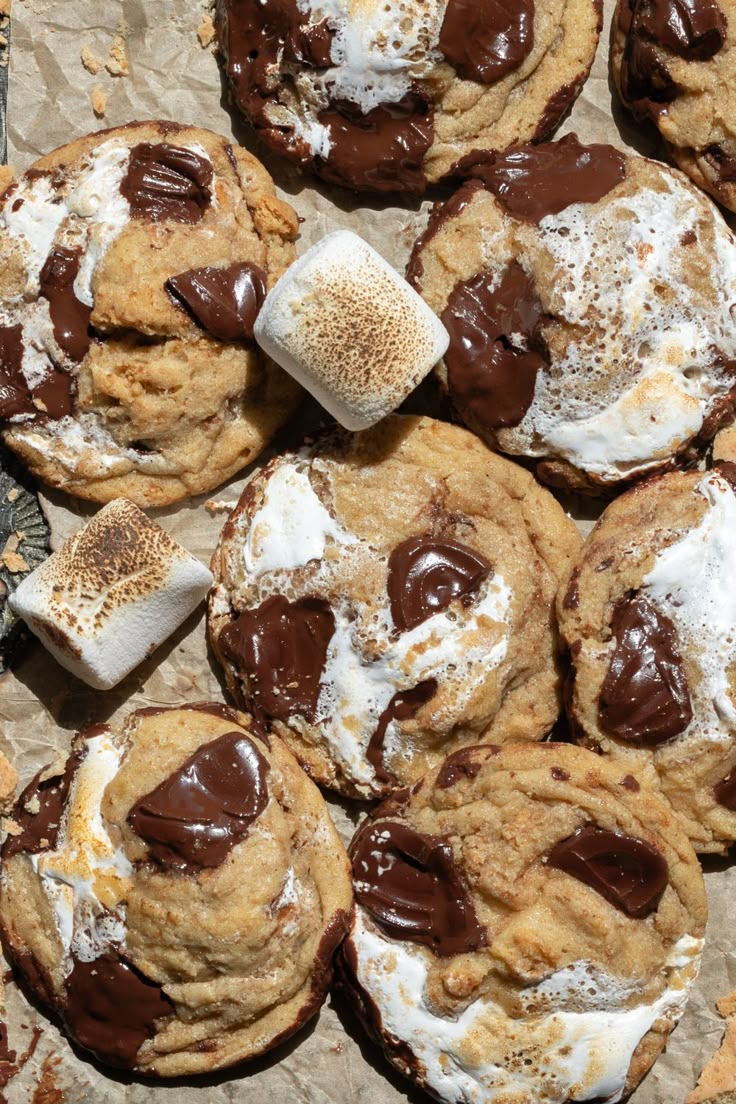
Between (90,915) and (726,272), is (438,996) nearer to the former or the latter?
(90,915)

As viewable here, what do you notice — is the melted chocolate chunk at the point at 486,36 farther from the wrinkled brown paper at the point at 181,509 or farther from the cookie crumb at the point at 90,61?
the cookie crumb at the point at 90,61

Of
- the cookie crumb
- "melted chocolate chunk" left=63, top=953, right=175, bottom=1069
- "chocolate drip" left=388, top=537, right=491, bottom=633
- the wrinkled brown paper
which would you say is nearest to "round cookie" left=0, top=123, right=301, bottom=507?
the wrinkled brown paper

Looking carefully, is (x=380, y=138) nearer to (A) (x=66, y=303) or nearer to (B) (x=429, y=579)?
(A) (x=66, y=303)

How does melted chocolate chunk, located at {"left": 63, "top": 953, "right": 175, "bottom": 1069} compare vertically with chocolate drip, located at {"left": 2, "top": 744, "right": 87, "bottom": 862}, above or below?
below

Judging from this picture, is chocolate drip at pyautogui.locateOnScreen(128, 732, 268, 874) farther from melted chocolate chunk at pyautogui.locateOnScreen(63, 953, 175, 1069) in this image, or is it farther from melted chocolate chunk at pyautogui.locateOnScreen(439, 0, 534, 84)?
melted chocolate chunk at pyautogui.locateOnScreen(439, 0, 534, 84)

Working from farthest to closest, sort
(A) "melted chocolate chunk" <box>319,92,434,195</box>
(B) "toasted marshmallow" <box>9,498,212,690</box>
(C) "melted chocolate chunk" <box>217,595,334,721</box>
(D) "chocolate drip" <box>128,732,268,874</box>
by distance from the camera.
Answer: (A) "melted chocolate chunk" <box>319,92,434,195</box>, (C) "melted chocolate chunk" <box>217,595,334,721</box>, (B) "toasted marshmallow" <box>9,498,212,690</box>, (D) "chocolate drip" <box>128,732,268,874</box>

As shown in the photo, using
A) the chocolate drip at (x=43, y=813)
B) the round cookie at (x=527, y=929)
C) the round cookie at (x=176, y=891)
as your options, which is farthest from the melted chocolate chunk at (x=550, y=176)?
the chocolate drip at (x=43, y=813)

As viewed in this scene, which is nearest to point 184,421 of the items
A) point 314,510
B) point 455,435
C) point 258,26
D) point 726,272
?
point 314,510
